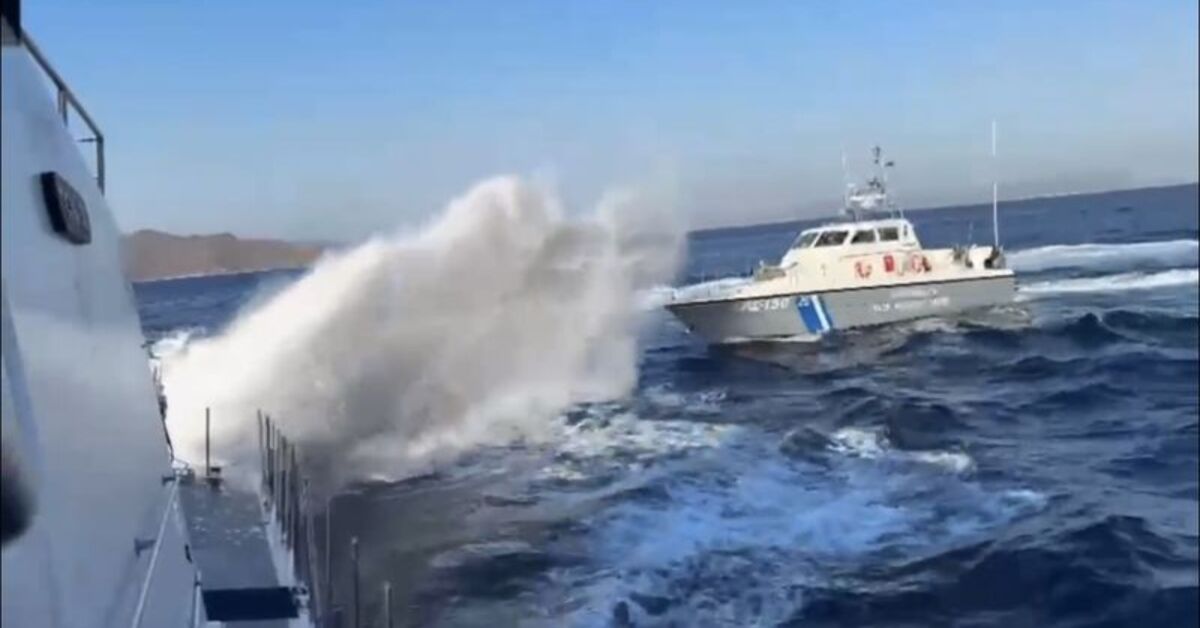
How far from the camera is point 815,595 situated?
917 centimetres

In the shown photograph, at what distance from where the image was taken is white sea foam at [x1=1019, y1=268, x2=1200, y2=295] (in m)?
29.9

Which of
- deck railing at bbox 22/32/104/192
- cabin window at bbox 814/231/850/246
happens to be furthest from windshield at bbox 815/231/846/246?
deck railing at bbox 22/32/104/192

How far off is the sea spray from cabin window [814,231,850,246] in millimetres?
5725

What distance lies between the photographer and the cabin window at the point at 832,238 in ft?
102

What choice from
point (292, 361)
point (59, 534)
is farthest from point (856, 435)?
point (59, 534)

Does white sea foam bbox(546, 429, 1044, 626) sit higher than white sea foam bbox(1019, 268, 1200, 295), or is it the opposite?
white sea foam bbox(546, 429, 1044, 626)

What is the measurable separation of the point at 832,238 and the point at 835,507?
20.1 meters

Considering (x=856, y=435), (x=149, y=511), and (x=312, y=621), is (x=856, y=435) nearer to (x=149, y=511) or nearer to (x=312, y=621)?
A: (x=312, y=621)

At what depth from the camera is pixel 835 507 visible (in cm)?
1182

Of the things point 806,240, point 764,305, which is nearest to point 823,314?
point 764,305

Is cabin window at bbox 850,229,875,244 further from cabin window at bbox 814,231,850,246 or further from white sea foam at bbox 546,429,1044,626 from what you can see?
white sea foam at bbox 546,429,1044,626

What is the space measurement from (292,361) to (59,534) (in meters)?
A: 19.3

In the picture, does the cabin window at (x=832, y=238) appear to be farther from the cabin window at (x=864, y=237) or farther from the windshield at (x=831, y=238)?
the cabin window at (x=864, y=237)

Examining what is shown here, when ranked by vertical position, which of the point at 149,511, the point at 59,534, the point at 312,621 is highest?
the point at 59,534
